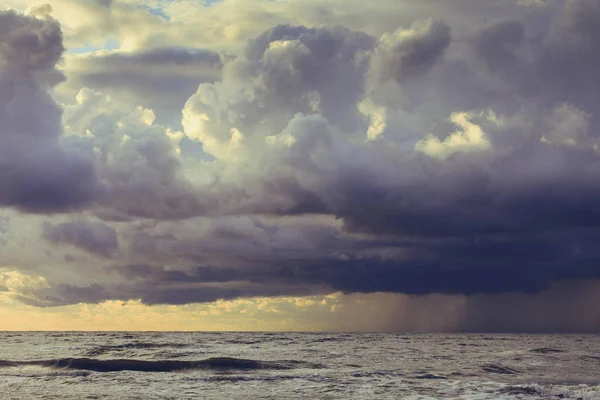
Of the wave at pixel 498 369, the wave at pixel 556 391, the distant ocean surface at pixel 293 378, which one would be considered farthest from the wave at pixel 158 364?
the wave at pixel 556 391

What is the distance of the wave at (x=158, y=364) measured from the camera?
2280 inches

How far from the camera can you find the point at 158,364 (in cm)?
6194

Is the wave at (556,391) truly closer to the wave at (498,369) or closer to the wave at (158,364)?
the wave at (498,369)

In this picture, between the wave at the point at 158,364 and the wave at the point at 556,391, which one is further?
the wave at the point at 158,364

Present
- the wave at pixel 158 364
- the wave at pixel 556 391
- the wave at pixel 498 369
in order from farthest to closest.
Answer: the wave at pixel 158 364 < the wave at pixel 498 369 < the wave at pixel 556 391

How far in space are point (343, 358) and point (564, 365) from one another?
75.0ft

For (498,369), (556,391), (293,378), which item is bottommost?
(293,378)

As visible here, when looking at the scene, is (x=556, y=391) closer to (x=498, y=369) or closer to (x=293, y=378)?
(x=498, y=369)

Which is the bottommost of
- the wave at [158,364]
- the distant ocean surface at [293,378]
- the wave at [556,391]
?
the wave at [158,364]

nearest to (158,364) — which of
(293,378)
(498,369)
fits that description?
(293,378)

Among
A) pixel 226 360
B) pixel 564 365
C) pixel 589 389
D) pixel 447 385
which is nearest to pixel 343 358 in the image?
pixel 226 360

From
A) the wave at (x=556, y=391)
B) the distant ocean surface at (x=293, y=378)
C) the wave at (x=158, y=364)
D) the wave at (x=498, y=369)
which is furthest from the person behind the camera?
the wave at (x=158, y=364)

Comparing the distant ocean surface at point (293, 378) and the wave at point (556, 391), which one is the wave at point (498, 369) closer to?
the distant ocean surface at point (293, 378)

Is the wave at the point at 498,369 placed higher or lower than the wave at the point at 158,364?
higher
